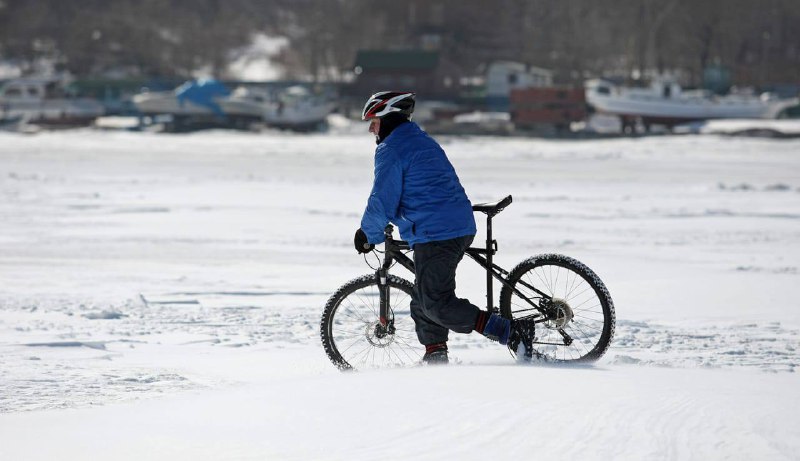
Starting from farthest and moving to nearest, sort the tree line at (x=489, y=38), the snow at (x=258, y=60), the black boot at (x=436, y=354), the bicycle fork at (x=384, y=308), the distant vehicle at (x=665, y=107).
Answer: the snow at (x=258, y=60) → the tree line at (x=489, y=38) → the distant vehicle at (x=665, y=107) → the bicycle fork at (x=384, y=308) → the black boot at (x=436, y=354)

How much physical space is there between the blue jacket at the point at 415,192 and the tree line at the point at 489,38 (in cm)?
6599

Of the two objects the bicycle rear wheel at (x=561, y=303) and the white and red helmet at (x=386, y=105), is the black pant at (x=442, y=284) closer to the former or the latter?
the bicycle rear wheel at (x=561, y=303)

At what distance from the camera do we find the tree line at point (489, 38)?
77.5 metres

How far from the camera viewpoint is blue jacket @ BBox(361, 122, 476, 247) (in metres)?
5.71

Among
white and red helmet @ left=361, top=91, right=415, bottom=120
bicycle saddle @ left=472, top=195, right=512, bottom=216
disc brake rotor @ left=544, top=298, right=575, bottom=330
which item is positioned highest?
white and red helmet @ left=361, top=91, right=415, bottom=120

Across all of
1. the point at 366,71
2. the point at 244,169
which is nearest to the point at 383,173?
the point at 244,169

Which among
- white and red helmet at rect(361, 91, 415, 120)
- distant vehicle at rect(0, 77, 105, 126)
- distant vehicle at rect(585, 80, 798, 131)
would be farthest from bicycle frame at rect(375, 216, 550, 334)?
distant vehicle at rect(0, 77, 105, 126)

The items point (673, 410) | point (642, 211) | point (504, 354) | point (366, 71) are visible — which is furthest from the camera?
point (366, 71)

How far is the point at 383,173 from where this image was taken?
5.71 meters

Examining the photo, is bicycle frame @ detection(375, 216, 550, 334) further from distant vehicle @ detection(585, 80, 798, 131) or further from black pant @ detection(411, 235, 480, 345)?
distant vehicle @ detection(585, 80, 798, 131)

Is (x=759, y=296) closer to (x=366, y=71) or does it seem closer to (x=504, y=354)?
(x=504, y=354)

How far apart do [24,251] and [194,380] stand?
23.5ft

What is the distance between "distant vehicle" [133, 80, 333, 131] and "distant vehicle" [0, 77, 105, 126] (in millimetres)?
2872

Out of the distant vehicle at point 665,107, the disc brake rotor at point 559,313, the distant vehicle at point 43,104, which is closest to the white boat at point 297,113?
the distant vehicle at point 43,104
